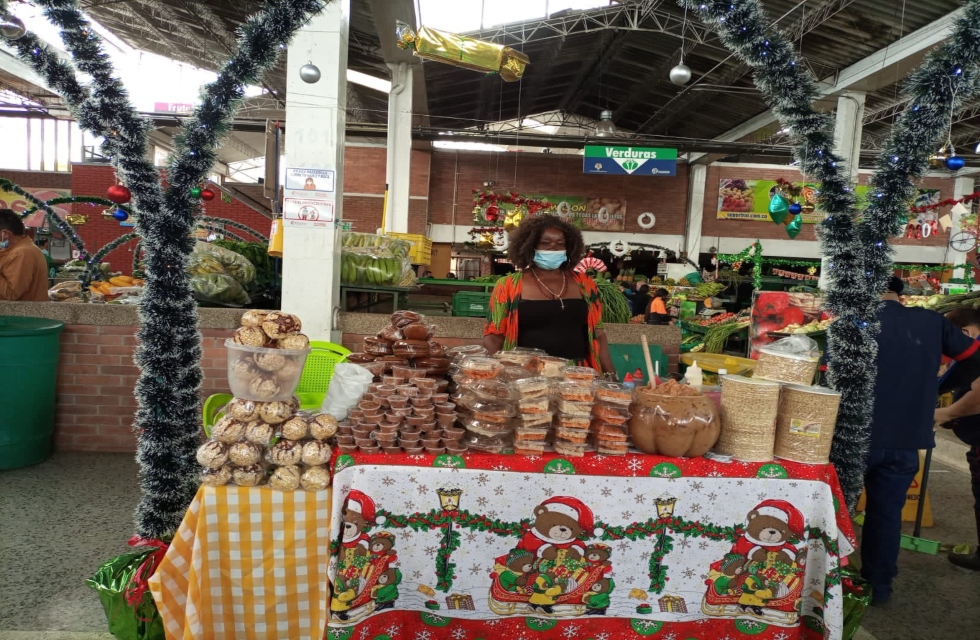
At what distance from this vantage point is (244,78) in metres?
2.39

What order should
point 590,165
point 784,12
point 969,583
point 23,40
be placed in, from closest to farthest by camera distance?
point 23,40 → point 969,583 → point 784,12 → point 590,165

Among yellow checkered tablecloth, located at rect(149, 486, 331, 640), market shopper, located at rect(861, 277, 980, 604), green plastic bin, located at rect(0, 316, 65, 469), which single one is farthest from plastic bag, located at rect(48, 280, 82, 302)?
market shopper, located at rect(861, 277, 980, 604)

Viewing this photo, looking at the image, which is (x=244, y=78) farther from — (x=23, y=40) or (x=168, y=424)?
(x=168, y=424)

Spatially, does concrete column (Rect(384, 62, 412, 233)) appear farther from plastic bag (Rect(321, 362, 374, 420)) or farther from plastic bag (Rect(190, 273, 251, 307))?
plastic bag (Rect(321, 362, 374, 420))

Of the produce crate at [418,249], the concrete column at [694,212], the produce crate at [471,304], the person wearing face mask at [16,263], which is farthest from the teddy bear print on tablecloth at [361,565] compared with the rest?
the concrete column at [694,212]

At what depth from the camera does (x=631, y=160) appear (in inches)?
464

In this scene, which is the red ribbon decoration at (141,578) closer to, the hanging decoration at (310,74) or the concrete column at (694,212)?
the hanging decoration at (310,74)

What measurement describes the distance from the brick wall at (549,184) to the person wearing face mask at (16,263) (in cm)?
1403

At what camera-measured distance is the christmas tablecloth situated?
6.73ft

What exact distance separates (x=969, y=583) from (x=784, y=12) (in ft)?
31.3

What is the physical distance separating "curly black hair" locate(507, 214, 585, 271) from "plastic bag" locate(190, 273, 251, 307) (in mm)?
2819

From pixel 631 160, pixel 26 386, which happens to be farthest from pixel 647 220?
pixel 26 386

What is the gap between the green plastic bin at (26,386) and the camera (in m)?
4.05

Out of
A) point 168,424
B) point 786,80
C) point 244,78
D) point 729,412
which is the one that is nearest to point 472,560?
point 729,412
